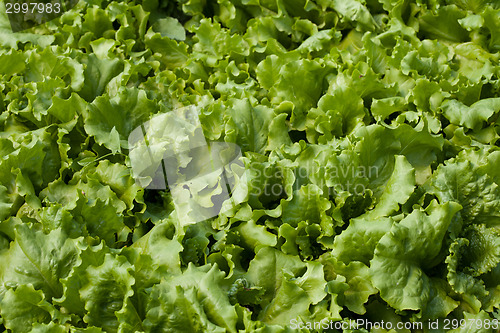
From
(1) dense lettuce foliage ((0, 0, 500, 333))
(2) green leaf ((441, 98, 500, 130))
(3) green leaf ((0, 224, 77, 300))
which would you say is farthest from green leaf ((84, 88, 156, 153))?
(2) green leaf ((441, 98, 500, 130))

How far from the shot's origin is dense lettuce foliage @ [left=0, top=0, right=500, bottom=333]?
2.32 metres

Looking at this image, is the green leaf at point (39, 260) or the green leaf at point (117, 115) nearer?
the green leaf at point (39, 260)

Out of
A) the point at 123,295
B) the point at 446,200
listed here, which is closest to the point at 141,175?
the point at 123,295

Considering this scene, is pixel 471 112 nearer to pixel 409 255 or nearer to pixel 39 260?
pixel 409 255

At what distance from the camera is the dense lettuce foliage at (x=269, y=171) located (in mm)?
2324

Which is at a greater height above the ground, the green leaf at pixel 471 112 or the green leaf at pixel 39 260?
the green leaf at pixel 471 112

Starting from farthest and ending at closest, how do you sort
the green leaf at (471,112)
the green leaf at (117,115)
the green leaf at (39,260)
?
the green leaf at (471,112) < the green leaf at (117,115) < the green leaf at (39,260)

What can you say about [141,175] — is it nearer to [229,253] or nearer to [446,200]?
[229,253]

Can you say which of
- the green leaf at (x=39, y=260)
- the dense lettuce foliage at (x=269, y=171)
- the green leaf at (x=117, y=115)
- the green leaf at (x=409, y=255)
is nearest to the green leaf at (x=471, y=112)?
the dense lettuce foliage at (x=269, y=171)

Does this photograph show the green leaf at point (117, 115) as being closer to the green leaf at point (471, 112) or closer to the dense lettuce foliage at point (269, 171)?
the dense lettuce foliage at point (269, 171)

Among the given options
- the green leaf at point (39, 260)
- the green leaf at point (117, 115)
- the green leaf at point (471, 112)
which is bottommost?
the green leaf at point (39, 260)

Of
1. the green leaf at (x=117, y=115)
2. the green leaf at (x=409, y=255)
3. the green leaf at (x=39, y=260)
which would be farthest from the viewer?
the green leaf at (x=117, y=115)

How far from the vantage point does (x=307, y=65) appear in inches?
127

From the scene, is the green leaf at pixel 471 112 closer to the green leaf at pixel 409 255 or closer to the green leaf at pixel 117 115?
the green leaf at pixel 409 255
